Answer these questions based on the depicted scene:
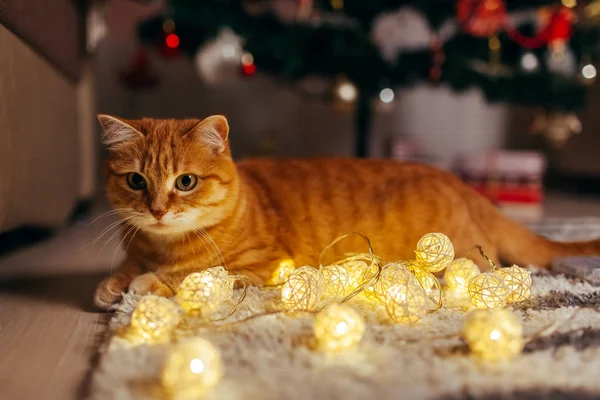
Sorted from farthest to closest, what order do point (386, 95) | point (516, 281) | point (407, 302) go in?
point (386, 95), point (516, 281), point (407, 302)

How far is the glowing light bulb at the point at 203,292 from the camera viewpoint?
1.03 metres

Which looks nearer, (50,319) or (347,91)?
(50,319)

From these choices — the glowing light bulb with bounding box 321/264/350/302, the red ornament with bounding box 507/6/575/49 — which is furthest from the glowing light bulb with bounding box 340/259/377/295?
the red ornament with bounding box 507/6/575/49

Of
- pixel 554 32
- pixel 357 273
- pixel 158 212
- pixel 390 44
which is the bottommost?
pixel 357 273

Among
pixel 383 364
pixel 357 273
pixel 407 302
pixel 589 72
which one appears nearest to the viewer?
pixel 383 364

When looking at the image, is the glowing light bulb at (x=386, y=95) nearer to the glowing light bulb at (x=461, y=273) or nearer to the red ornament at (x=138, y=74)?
the red ornament at (x=138, y=74)

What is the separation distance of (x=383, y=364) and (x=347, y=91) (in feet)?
7.02

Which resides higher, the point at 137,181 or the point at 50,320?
the point at 137,181

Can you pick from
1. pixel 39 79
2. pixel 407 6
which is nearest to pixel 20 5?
pixel 39 79

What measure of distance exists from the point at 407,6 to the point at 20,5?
6.04 feet

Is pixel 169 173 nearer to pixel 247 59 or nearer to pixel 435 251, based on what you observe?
pixel 435 251

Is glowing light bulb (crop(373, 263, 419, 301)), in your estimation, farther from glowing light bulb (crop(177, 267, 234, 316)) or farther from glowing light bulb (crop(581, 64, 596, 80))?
glowing light bulb (crop(581, 64, 596, 80))

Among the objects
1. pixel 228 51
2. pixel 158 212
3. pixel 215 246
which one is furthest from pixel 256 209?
pixel 228 51

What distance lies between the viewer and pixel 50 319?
113 cm
